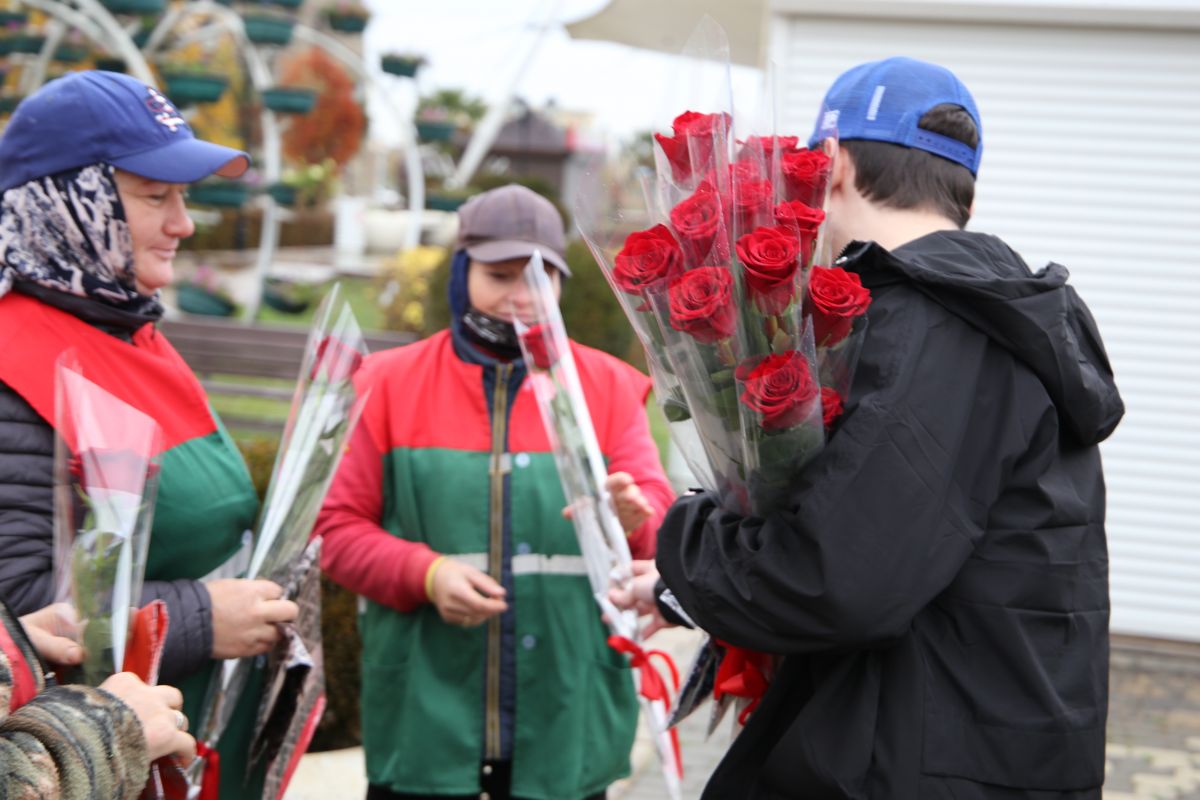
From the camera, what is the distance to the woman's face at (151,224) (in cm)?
275

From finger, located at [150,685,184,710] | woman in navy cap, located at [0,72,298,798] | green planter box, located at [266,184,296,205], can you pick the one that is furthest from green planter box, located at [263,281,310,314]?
finger, located at [150,685,184,710]

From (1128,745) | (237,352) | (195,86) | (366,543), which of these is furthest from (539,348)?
(195,86)

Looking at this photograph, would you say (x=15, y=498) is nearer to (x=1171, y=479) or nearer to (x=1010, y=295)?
(x=1010, y=295)

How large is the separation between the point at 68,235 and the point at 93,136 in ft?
0.67

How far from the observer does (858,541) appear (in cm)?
210

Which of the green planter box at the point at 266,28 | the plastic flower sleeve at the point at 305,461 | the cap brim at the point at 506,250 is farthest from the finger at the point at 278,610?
the green planter box at the point at 266,28

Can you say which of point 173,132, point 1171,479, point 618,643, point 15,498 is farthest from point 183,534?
point 1171,479

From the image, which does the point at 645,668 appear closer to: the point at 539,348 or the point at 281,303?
the point at 539,348

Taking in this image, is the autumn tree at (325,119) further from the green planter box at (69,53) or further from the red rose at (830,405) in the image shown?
the red rose at (830,405)

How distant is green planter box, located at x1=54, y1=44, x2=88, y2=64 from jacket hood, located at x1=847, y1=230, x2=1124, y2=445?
20258 mm

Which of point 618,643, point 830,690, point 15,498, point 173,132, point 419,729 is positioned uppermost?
point 173,132

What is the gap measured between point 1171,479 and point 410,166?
1495 cm

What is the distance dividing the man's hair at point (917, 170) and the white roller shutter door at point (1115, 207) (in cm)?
607

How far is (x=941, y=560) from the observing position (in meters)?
2.12
